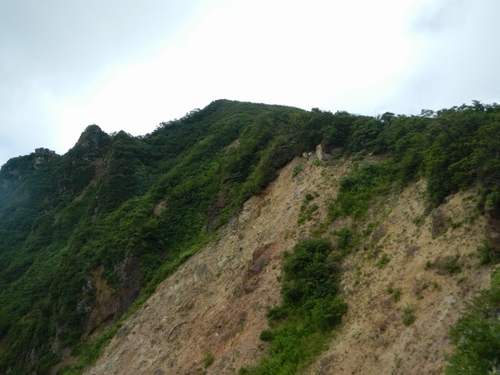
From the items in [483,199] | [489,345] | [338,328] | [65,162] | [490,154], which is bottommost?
[338,328]

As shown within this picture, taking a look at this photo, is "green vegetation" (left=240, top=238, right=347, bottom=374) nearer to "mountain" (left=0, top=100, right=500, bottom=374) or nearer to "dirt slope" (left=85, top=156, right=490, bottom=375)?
"mountain" (left=0, top=100, right=500, bottom=374)

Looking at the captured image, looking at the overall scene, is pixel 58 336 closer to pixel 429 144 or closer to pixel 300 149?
pixel 300 149

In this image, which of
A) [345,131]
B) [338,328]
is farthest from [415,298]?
[345,131]

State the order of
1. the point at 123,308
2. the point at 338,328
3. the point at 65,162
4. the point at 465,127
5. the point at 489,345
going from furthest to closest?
the point at 65,162, the point at 123,308, the point at 465,127, the point at 338,328, the point at 489,345

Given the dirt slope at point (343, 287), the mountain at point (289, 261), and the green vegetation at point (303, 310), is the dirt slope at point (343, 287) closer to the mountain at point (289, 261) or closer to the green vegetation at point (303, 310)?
the mountain at point (289, 261)

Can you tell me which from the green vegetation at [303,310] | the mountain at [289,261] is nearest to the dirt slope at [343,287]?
the mountain at [289,261]

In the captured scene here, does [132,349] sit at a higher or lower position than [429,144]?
lower
